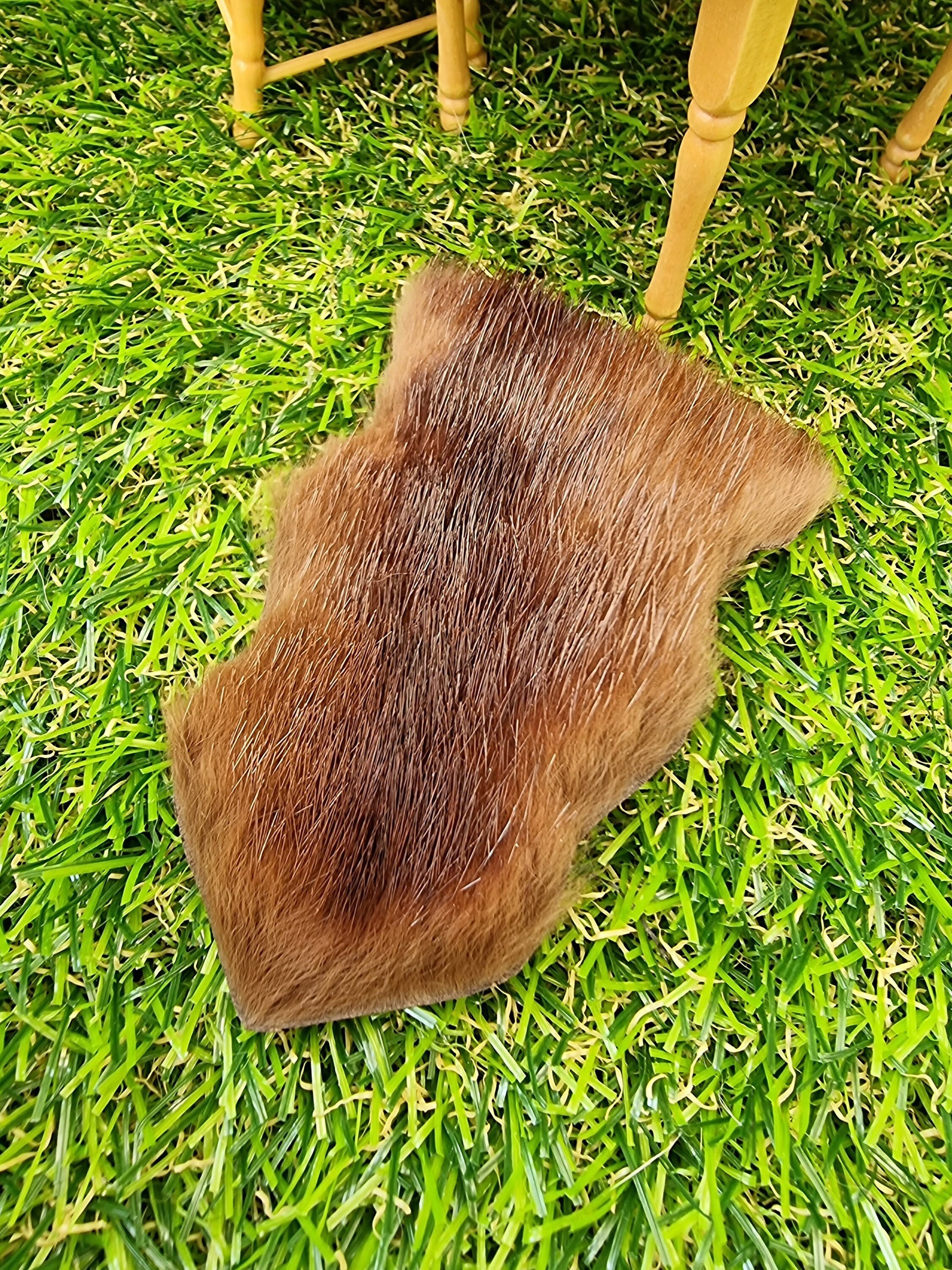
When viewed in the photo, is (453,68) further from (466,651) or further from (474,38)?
(466,651)

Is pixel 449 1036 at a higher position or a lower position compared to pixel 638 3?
lower

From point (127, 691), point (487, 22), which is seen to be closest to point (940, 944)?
point (127, 691)

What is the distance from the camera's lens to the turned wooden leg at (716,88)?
0.72m

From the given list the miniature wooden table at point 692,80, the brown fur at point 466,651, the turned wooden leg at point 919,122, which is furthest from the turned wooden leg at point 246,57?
the turned wooden leg at point 919,122

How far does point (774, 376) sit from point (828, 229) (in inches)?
9.9

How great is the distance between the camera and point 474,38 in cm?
124

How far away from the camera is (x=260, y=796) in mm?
712

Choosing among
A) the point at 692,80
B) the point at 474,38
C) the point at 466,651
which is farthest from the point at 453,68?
the point at 466,651

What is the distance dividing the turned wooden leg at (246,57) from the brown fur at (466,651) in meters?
0.47

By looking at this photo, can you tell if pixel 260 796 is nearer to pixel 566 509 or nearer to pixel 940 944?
pixel 566 509

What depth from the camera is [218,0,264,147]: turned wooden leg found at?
1.06 metres

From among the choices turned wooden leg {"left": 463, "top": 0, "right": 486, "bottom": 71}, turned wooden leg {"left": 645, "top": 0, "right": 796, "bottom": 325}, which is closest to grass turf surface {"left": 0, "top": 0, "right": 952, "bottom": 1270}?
turned wooden leg {"left": 463, "top": 0, "right": 486, "bottom": 71}

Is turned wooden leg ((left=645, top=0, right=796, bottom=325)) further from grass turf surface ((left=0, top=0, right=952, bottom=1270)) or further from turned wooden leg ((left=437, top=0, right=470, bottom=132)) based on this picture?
turned wooden leg ((left=437, top=0, right=470, bottom=132))

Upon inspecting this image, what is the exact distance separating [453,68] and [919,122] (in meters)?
0.60
